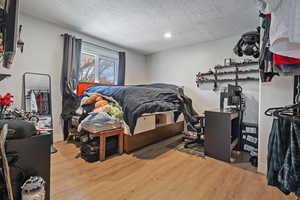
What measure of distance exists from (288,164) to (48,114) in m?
3.39

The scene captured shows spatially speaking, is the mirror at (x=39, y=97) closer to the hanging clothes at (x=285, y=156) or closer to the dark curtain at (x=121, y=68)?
the dark curtain at (x=121, y=68)

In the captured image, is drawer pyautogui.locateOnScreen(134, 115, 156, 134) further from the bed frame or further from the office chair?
the office chair

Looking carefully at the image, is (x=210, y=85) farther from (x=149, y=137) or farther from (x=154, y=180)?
(x=154, y=180)

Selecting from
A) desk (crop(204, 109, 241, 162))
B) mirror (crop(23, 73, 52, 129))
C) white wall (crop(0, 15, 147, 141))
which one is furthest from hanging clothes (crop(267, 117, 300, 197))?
white wall (crop(0, 15, 147, 141))

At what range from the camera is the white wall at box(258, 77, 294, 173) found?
167cm

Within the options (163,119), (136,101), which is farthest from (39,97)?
(163,119)

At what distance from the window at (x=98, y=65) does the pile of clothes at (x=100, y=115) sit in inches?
45.9

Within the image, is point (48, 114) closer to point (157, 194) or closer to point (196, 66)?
point (157, 194)

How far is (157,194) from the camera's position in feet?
4.63

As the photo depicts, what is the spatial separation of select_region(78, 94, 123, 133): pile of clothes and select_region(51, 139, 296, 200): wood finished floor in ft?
1.65

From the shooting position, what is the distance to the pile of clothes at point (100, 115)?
2064 millimetres

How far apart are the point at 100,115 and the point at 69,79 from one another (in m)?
1.44

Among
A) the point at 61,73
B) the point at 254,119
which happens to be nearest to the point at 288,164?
the point at 254,119

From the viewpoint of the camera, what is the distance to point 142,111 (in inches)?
85.2
